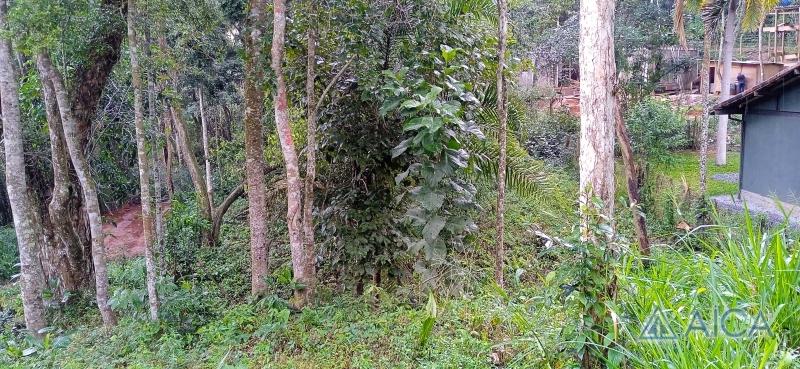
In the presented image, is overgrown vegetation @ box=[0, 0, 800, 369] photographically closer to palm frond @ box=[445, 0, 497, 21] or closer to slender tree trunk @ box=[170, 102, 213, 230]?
palm frond @ box=[445, 0, 497, 21]

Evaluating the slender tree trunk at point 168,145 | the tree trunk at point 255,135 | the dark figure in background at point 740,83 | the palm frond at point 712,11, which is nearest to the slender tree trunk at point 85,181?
the tree trunk at point 255,135

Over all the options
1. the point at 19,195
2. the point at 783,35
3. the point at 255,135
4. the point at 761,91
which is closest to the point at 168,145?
the point at 19,195

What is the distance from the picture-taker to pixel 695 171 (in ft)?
43.9

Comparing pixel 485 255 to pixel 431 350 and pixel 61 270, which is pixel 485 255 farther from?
pixel 61 270

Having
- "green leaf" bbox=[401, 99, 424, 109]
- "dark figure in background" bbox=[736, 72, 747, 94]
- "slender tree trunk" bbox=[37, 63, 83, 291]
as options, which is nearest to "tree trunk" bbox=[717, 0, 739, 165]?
"dark figure in background" bbox=[736, 72, 747, 94]

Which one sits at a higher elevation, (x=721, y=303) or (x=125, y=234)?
(x=721, y=303)

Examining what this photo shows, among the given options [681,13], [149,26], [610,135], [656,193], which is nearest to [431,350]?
[610,135]

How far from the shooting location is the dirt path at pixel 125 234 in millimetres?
11219

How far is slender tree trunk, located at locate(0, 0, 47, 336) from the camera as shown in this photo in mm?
5316

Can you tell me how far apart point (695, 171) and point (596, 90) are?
11384 millimetres

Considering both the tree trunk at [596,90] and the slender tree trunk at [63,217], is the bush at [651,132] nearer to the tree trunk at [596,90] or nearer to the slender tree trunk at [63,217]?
the tree trunk at [596,90]

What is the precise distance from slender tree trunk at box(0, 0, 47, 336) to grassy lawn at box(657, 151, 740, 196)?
34.7ft

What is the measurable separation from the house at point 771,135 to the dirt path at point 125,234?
12288 millimetres

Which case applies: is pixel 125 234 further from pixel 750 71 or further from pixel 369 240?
pixel 750 71
